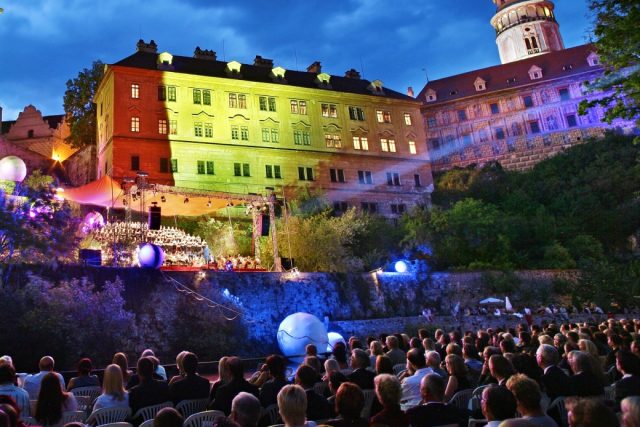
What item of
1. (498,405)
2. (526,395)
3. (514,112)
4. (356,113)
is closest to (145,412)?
(498,405)

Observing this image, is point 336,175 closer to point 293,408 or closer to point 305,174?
point 305,174

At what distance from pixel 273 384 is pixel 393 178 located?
45.8 metres

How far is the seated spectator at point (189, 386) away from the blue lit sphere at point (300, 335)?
11.4 m

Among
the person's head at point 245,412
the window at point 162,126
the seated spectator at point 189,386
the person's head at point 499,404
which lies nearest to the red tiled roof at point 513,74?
the window at point 162,126

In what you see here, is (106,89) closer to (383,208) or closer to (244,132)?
(244,132)

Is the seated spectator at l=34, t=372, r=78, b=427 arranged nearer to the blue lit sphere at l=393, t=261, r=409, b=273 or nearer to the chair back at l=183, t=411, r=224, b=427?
the chair back at l=183, t=411, r=224, b=427

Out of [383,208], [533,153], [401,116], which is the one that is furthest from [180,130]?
[533,153]

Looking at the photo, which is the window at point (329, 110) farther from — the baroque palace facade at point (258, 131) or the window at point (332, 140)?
the window at point (332, 140)

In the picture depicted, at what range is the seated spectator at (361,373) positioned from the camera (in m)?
6.62

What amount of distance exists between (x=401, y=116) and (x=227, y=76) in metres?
19.5

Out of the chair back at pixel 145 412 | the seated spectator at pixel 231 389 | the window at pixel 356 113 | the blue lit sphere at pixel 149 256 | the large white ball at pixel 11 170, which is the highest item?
the window at pixel 356 113

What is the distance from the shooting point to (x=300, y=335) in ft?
59.0

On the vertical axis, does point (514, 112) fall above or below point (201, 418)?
above

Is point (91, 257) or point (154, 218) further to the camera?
point (154, 218)
